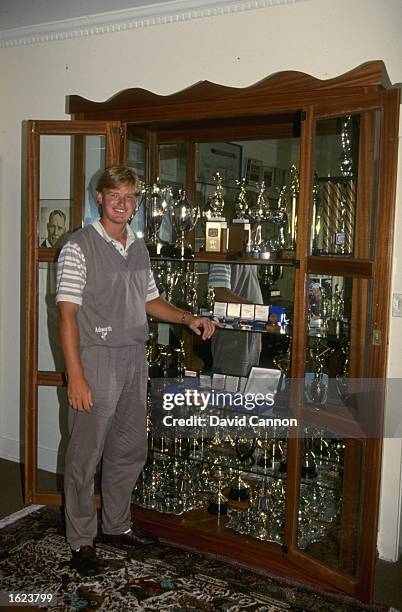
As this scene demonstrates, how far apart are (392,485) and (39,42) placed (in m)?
3.06

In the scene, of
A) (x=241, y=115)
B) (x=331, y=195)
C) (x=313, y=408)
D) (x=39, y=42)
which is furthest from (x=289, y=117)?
(x=39, y=42)

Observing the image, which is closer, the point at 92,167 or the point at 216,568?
the point at 216,568

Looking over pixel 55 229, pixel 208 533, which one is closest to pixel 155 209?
pixel 55 229

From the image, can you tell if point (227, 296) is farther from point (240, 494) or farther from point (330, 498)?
point (330, 498)

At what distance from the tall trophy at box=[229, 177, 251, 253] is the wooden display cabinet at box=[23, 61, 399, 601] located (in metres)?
0.06

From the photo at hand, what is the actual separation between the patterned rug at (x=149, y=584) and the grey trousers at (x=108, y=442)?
0.50ft

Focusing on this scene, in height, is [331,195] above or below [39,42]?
below

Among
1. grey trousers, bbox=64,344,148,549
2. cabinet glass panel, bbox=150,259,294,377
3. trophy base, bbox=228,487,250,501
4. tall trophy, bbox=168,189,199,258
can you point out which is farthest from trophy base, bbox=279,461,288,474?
tall trophy, bbox=168,189,199,258

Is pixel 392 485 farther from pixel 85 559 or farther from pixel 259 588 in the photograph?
pixel 85 559

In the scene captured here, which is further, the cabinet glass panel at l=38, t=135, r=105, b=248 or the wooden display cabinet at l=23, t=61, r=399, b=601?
the cabinet glass panel at l=38, t=135, r=105, b=248

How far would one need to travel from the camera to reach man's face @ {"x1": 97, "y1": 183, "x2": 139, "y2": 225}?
102 inches

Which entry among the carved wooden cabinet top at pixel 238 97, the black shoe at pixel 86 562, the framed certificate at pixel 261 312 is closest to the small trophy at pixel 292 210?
the framed certificate at pixel 261 312

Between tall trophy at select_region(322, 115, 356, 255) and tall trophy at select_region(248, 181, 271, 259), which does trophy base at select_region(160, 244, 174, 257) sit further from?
tall trophy at select_region(322, 115, 356, 255)

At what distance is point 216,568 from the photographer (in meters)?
2.68
